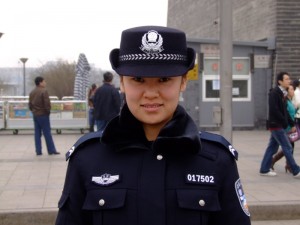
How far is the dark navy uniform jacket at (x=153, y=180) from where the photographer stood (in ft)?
5.70

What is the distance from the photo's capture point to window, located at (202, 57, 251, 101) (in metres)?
16.9

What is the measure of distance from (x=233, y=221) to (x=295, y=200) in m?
5.54

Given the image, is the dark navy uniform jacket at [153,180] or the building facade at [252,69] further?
the building facade at [252,69]

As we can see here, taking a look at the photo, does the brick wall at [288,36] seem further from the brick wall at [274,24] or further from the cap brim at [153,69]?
the cap brim at [153,69]

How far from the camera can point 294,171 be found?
858 cm

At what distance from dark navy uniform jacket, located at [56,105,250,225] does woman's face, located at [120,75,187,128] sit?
0.05 m

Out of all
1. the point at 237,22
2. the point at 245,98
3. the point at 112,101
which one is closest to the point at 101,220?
the point at 112,101

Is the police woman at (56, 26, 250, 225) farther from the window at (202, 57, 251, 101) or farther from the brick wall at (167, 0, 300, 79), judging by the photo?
the brick wall at (167, 0, 300, 79)

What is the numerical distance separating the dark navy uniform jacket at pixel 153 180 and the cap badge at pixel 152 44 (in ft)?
0.79

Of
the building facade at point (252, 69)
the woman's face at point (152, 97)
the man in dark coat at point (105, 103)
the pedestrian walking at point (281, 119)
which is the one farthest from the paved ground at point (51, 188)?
the woman's face at point (152, 97)

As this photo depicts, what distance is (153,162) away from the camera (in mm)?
1773

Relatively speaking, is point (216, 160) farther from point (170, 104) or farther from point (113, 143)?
point (113, 143)

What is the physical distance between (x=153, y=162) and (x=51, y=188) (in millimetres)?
6255

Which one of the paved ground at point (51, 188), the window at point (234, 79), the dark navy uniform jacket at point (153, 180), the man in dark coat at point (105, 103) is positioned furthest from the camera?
the window at point (234, 79)
